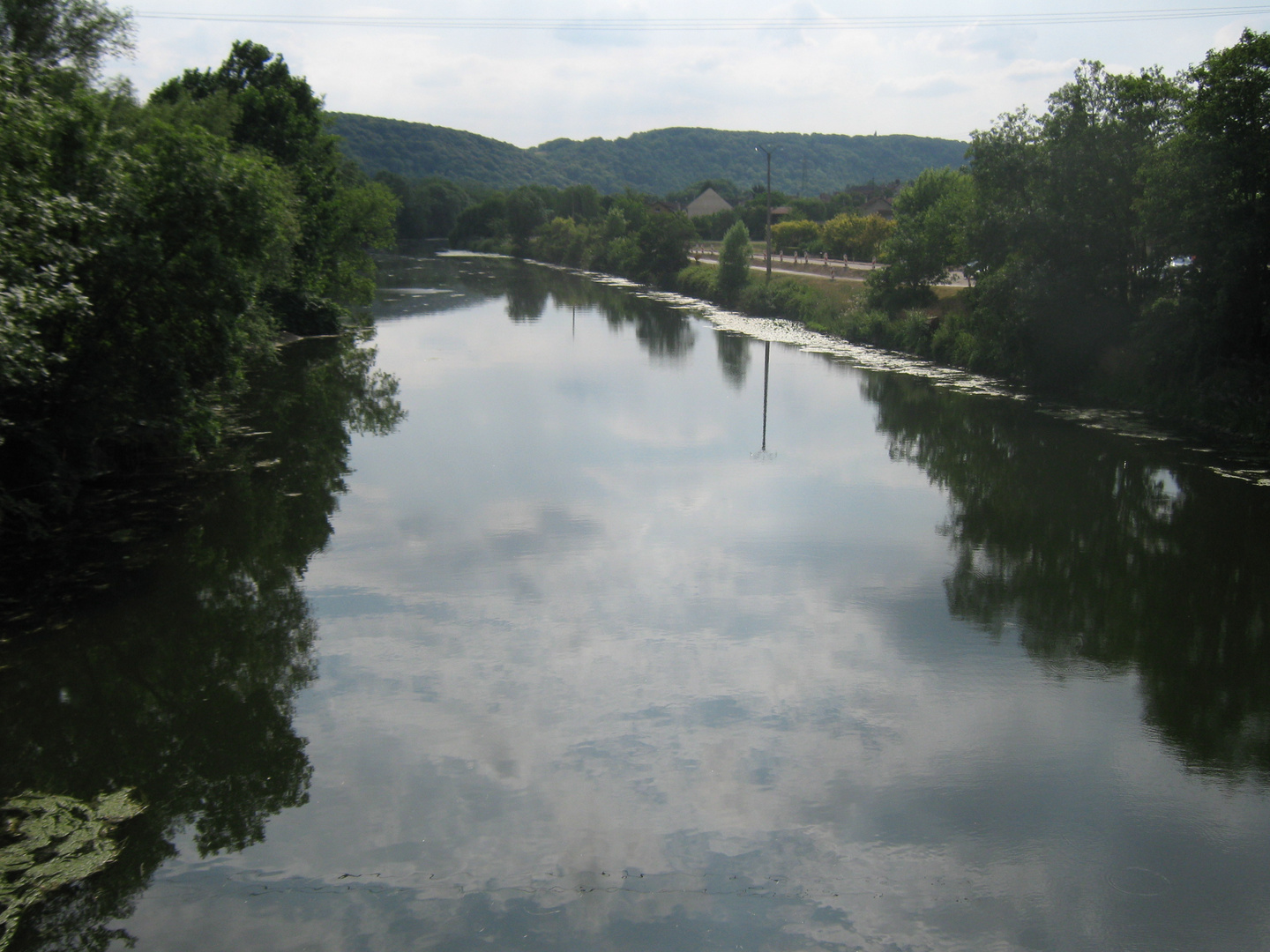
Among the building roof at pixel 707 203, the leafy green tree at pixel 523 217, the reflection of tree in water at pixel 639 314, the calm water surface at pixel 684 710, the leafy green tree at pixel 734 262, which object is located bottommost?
the calm water surface at pixel 684 710

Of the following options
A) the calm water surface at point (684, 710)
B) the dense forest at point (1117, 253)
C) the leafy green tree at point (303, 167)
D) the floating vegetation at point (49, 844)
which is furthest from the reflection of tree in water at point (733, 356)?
the floating vegetation at point (49, 844)

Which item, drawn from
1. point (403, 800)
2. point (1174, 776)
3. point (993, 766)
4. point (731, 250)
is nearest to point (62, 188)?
point (403, 800)

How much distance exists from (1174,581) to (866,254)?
4874 centimetres

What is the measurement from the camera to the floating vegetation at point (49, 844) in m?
6.28

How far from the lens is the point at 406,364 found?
98.7 ft

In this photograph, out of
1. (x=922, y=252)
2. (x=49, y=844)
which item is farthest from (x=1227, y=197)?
(x=49, y=844)

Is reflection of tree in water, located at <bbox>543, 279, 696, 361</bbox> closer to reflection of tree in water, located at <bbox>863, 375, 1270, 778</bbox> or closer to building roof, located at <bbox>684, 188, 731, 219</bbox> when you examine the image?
reflection of tree in water, located at <bbox>863, 375, 1270, 778</bbox>

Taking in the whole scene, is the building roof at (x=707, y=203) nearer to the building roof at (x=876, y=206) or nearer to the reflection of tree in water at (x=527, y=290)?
the building roof at (x=876, y=206)

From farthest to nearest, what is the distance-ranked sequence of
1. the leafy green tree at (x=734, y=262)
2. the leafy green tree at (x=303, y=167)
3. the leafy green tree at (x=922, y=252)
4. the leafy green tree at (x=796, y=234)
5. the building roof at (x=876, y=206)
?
1. the building roof at (x=876, y=206)
2. the leafy green tree at (x=796, y=234)
3. the leafy green tree at (x=734, y=262)
4. the leafy green tree at (x=922, y=252)
5. the leafy green tree at (x=303, y=167)

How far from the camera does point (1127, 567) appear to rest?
12938 millimetres

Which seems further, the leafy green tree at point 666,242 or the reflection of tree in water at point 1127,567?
the leafy green tree at point 666,242

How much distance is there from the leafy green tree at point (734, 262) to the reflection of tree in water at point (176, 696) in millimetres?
37449

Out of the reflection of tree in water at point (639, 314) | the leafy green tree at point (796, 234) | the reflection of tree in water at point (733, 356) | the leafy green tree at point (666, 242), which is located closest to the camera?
the reflection of tree in water at point (733, 356)

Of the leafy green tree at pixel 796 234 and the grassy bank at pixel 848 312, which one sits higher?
the leafy green tree at pixel 796 234
